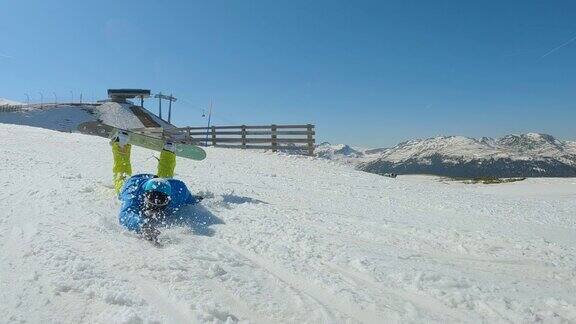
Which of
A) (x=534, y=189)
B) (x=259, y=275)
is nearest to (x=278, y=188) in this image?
(x=259, y=275)

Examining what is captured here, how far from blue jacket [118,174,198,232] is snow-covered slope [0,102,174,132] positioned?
42871 millimetres

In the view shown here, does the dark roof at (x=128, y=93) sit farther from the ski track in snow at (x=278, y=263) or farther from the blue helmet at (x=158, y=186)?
the blue helmet at (x=158, y=186)

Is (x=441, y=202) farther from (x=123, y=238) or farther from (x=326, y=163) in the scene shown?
(x=326, y=163)

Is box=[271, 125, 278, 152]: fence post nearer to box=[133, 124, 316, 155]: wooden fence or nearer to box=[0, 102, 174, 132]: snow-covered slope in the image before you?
box=[133, 124, 316, 155]: wooden fence

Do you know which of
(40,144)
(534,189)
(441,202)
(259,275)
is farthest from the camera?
(40,144)

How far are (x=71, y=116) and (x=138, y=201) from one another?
2071 inches

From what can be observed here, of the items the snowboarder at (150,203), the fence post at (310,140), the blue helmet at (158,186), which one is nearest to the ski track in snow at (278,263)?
the snowboarder at (150,203)

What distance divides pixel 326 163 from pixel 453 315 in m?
15.7

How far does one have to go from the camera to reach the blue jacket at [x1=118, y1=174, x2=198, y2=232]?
18.2 feet

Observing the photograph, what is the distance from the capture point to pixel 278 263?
456 centimetres

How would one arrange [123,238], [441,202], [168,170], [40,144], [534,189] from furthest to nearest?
[40,144], [534,189], [441,202], [168,170], [123,238]

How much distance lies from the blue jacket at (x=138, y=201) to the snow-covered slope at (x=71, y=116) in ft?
141

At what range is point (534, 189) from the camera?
17.0 meters

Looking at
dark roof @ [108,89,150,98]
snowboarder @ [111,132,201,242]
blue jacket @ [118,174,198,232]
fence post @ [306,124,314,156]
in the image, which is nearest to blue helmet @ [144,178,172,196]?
snowboarder @ [111,132,201,242]
